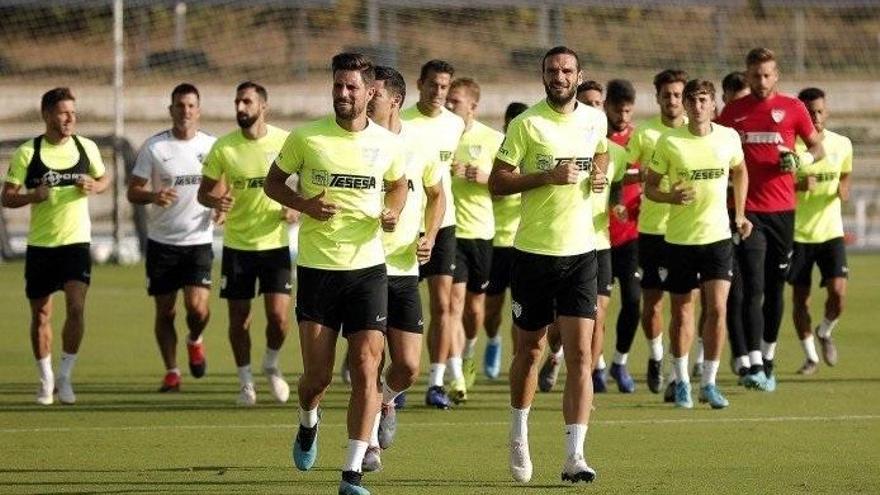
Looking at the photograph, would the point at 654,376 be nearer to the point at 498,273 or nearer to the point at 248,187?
the point at 498,273

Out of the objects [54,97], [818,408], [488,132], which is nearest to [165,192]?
[54,97]

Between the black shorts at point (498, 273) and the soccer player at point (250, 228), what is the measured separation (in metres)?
2.29

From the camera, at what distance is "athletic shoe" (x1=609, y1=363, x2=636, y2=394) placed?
50.4 feet

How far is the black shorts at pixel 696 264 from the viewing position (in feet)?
45.8

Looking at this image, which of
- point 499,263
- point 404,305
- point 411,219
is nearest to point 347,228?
point 404,305

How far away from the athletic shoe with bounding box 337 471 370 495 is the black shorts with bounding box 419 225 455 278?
4.50 meters

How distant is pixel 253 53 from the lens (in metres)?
42.1

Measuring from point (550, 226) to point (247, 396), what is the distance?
4.58 metres

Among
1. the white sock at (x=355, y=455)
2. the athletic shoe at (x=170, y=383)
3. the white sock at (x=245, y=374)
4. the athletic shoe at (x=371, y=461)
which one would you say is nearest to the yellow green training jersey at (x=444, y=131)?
the white sock at (x=245, y=374)

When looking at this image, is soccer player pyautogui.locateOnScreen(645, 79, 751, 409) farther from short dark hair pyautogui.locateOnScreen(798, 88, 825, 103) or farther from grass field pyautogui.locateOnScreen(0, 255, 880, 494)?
short dark hair pyautogui.locateOnScreen(798, 88, 825, 103)

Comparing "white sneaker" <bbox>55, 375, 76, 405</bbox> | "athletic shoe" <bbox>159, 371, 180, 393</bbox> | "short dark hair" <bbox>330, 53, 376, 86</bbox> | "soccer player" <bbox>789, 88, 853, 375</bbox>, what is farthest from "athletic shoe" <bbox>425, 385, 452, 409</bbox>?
"short dark hair" <bbox>330, 53, 376, 86</bbox>

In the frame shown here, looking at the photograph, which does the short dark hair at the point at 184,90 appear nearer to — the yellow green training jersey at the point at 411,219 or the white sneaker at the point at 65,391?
the white sneaker at the point at 65,391

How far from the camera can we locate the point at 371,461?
→ 35.9 ft

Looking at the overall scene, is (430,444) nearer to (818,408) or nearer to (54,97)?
(818,408)
